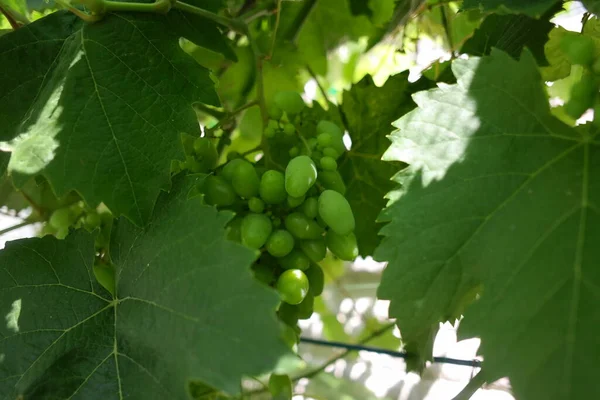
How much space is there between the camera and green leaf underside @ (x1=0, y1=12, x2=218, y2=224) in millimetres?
669

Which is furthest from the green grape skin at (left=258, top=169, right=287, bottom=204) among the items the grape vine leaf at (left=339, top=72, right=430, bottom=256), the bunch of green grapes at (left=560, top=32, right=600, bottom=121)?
the bunch of green grapes at (left=560, top=32, right=600, bottom=121)

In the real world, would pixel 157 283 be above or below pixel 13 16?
below

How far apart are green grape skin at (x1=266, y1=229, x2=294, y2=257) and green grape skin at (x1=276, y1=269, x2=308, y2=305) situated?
3 centimetres

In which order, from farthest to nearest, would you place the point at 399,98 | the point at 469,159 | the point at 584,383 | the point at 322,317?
the point at 322,317, the point at 399,98, the point at 469,159, the point at 584,383

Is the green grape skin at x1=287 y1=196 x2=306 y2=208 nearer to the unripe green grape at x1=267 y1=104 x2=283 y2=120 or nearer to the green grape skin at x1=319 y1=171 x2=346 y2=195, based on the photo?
the green grape skin at x1=319 y1=171 x2=346 y2=195

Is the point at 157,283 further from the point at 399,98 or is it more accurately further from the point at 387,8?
the point at 387,8

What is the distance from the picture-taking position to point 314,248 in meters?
0.74

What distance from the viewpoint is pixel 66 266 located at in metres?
0.76

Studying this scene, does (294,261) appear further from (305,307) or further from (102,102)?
(102,102)

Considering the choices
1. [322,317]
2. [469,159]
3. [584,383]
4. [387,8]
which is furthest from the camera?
[322,317]

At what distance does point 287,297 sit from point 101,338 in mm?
228

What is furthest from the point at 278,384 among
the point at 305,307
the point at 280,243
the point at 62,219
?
the point at 62,219

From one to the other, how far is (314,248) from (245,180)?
12cm

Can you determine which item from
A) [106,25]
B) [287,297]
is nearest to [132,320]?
[287,297]
